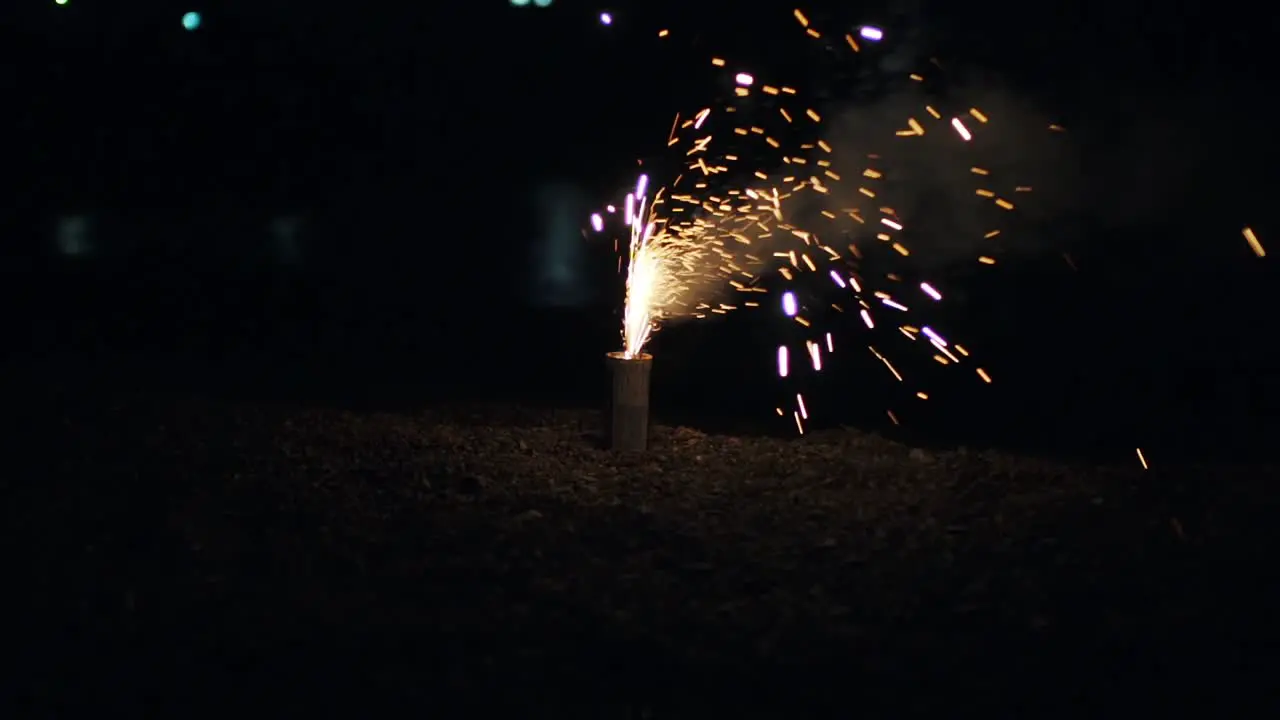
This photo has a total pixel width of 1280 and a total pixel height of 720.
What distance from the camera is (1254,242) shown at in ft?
32.1

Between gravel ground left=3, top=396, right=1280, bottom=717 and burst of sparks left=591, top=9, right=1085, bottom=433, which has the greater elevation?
burst of sparks left=591, top=9, right=1085, bottom=433

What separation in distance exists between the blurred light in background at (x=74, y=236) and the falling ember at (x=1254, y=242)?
12961 mm

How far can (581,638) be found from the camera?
143 inches

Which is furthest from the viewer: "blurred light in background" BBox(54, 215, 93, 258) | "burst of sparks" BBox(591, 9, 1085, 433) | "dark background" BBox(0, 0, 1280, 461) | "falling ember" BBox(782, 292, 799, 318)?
"blurred light in background" BBox(54, 215, 93, 258)

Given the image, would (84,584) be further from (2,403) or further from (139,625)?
(2,403)

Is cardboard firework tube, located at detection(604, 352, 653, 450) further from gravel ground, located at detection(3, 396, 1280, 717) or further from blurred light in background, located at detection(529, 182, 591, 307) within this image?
blurred light in background, located at detection(529, 182, 591, 307)

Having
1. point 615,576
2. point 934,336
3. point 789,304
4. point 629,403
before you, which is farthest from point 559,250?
point 615,576

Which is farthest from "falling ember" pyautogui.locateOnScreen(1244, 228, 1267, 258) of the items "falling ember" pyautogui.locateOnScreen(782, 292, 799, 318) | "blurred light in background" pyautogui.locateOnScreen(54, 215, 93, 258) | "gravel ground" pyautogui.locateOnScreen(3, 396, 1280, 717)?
"blurred light in background" pyautogui.locateOnScreen(54, 215, 93, 258)

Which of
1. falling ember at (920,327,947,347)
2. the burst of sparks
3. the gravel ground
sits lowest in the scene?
the gravel ground

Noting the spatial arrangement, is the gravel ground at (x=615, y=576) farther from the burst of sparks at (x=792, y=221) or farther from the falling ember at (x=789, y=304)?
the falling ember at (x=789, y=304)

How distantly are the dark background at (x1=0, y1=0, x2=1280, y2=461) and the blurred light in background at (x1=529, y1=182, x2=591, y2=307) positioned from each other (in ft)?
0.11

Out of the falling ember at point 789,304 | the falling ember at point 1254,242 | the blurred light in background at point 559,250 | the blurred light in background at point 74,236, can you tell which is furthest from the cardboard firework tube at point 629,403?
the blurred light in background at point 74,236

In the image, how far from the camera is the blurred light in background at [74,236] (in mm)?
15039

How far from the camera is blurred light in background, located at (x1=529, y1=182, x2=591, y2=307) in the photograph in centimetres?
1244
